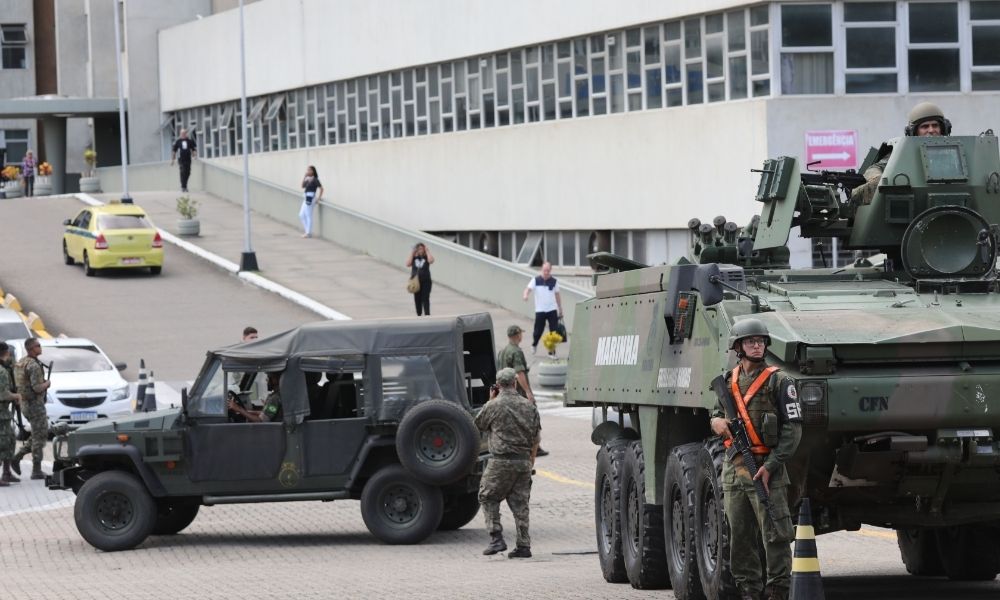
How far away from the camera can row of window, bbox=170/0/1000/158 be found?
123ft

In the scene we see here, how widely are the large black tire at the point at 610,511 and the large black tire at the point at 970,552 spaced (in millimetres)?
2430

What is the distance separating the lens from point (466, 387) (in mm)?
18719

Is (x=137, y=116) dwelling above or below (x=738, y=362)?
above

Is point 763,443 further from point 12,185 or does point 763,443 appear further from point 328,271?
point 12,185

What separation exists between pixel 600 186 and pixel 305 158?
20.6 metres

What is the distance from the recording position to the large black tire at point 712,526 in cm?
1163

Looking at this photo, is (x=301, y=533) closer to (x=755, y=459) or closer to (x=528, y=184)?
(x=755, y=459)

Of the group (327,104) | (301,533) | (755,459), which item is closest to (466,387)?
(301,533)

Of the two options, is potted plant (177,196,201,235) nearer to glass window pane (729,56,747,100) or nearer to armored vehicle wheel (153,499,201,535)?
glass window pane (729,56,747,100)

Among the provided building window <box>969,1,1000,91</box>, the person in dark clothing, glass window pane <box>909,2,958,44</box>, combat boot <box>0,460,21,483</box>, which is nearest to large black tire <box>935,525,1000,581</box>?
combat boot <box>0,460,21,483</box>

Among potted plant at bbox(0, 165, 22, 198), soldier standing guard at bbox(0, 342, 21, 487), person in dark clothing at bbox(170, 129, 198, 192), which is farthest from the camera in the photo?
potted plant at bbox(0, 165, 22, 198)

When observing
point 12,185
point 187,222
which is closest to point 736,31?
point 187,222

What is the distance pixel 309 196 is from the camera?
52.4 meters

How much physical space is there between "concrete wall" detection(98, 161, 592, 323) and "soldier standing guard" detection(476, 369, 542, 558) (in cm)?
2068
